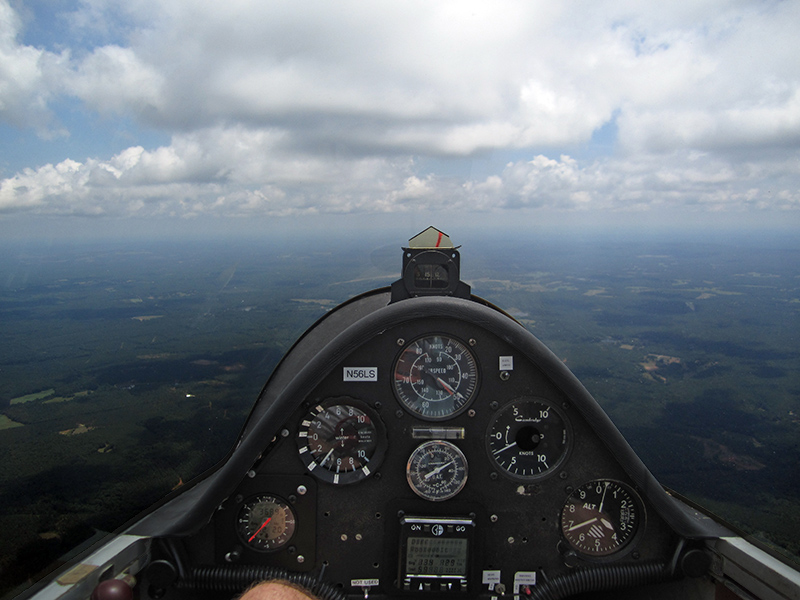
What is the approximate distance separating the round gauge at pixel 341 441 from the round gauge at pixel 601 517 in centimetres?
119

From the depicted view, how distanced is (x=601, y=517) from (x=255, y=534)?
79.6 inches

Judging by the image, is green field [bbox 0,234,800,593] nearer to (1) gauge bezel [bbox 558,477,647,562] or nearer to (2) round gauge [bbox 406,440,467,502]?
(1) gauge bezel [bbox 558,477,647,562]

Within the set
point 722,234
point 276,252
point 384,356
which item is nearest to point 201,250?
point 276,252

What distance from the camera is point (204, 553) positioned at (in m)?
2.47

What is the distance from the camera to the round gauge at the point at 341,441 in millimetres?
2461

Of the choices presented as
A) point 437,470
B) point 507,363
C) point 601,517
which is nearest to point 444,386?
point 507,363

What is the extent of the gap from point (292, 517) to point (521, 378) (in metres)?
1.55

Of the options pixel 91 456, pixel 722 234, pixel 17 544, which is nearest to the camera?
pixel 17 544

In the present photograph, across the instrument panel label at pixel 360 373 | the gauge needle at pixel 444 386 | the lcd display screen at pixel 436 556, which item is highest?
the instrument panel label at pixel 360 373

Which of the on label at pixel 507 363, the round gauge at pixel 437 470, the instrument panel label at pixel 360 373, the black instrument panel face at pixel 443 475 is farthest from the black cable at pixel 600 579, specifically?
the instrument panel label at pixel 360 373

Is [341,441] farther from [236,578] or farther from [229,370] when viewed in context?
[229,370]

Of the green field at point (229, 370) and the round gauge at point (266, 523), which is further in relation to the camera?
the green field at point (229, 370)

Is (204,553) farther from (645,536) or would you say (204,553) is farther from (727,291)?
(727,291)

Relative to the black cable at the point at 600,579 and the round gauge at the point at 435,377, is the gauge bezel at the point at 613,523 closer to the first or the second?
the black cable at the point at 600,579
